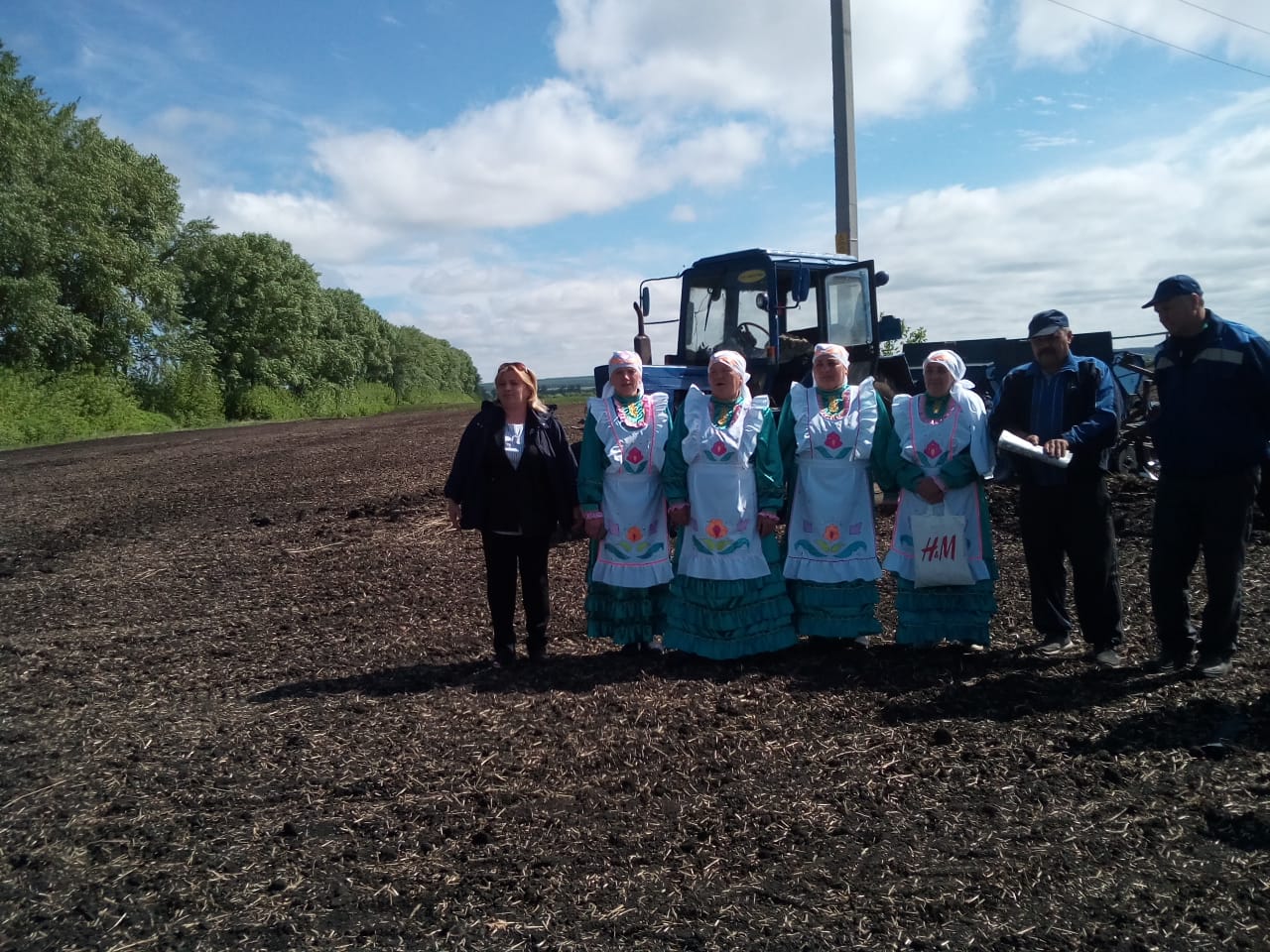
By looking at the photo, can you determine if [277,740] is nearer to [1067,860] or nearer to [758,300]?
[1067,860]

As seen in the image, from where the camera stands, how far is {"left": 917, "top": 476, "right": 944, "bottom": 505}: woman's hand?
5.20m

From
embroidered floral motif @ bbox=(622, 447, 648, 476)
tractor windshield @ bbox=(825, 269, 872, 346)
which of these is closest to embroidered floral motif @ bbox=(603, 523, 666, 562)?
embroidered floral motif @ bbox=(622, 447, 648, 476)

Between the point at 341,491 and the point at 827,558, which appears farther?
the point at 341,491

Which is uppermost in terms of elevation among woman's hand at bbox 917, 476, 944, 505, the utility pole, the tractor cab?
the utility pole

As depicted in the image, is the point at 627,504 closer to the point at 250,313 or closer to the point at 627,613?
the point at 627,613

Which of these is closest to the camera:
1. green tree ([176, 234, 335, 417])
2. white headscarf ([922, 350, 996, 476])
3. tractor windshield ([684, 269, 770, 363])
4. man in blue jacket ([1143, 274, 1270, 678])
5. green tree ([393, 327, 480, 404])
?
man in blue jacket ([1143, 274, 1270, 678])

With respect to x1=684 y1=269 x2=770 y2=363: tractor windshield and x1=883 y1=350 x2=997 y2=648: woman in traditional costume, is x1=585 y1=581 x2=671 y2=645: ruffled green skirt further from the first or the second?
x1=684 y1=269 x2=770 y2=363: tractor windshield

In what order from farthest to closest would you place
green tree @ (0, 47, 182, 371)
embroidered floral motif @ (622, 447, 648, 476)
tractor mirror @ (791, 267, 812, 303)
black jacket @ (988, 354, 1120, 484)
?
green tree @ (0, 47, 182, 371) → tractor mirror @ (791, 267, 812, 303) → embroidered floral motif @ (622, 447, 648, 476) → black jacket @ (988, 354, 1120, 484)

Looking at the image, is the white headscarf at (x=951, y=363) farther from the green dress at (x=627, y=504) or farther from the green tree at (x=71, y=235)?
the green tree at (x=71, y=235)

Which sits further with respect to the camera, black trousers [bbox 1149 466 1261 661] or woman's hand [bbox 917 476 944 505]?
woman's hand [bbox 917 476 944 505]

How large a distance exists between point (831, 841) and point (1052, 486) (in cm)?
257

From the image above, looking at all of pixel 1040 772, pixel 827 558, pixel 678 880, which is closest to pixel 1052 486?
pixel 827 558

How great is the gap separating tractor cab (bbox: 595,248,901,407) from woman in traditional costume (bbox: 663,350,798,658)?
3.91m

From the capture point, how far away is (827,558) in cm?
534
